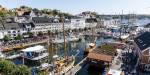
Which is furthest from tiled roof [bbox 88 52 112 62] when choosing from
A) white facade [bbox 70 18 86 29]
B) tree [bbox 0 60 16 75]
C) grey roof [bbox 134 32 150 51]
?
white facade [bbox 70 18 86 29]

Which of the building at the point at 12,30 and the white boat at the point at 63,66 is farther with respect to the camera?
the building at the point at 12,30

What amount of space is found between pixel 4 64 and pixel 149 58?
2374 cm

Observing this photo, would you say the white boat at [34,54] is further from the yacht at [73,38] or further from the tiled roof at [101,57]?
the yacht at [73,38]

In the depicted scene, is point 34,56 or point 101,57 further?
point 34,56

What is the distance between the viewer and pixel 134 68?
40.5 meters

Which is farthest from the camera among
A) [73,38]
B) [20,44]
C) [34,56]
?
[73,38]

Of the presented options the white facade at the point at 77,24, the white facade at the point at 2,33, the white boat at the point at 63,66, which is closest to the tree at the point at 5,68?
the white boat at the point at 63,66

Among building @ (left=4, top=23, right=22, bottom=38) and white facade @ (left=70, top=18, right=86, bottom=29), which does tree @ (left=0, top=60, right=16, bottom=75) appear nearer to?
building @ (left=4, top=23, right=22, bottom=38)

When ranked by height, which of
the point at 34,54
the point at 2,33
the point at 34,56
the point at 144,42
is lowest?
the point at 34,56

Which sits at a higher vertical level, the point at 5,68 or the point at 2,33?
the point at 5,68

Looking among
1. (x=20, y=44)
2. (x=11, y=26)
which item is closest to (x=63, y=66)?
(x=20, y=44)

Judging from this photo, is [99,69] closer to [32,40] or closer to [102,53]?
[102,53]

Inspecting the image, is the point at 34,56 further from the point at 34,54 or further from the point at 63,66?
the point at 63,66

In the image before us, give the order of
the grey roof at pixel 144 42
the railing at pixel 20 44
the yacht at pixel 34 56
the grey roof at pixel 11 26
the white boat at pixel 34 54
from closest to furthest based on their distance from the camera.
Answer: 1. the grey roof at pixel 144 42
2. the yacht at pixel 34 56
3. the white boat at pixel 34 54
4. the railing at pixel 20 44
5. the grey roof at pixel 11 26
